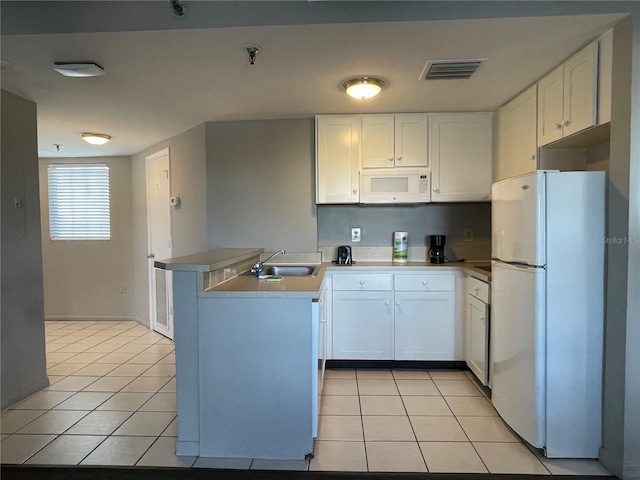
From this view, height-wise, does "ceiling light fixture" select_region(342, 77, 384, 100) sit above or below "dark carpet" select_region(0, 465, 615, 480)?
above

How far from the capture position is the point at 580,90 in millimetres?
1956

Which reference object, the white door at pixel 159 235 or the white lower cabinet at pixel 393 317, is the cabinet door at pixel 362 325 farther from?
the white door at pixel 159 235

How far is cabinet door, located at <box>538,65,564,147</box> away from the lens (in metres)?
2.14

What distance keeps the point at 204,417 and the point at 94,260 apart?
3.83 m

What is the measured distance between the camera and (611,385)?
1801mm

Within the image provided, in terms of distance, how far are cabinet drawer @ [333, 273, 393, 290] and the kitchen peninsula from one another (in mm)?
1149

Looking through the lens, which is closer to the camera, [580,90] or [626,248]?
[626,248]

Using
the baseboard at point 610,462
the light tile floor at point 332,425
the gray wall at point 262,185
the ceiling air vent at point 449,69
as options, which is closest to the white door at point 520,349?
the light tile floor at point 332,425

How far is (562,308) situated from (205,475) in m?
2.05

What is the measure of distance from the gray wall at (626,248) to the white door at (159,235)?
3797 mm

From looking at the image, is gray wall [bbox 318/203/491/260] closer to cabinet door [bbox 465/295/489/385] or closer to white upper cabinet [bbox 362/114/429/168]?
white upper cabinet [bbox 362/114/429/168]

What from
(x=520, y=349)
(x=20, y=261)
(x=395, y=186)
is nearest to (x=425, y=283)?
(x=395, y=186)

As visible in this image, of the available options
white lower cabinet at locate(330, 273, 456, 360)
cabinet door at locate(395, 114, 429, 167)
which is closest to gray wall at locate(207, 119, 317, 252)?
white lower cabinet at locate(330, 273, 456, 360)

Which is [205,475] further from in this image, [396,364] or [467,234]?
[467,234]
